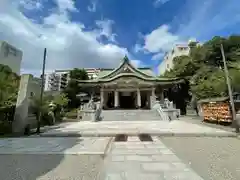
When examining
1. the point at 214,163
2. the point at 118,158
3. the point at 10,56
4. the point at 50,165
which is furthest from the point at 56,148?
the point at 10,56

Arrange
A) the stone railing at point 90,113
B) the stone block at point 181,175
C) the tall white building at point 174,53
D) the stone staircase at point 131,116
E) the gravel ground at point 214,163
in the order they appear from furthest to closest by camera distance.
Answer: the tall white building at point 174,53 → the stone staircase at point 131,116 → the stone railing at point 90,113 → the gravel ground at point 214,163 → the stone block at point 181,175

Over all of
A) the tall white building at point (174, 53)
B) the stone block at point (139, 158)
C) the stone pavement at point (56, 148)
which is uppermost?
the tall white building at point (174, 53)

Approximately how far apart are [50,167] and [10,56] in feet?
119

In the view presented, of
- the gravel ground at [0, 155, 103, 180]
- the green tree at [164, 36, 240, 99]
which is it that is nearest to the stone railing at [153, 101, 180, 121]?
the green tree at [164, 36, 240, 99]

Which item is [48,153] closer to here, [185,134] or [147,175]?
[147,175]

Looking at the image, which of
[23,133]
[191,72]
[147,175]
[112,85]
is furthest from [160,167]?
[191,72]

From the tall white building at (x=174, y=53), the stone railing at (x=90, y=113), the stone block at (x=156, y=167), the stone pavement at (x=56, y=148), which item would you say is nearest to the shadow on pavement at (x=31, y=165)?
the stone pavement at (x=56, y=148)

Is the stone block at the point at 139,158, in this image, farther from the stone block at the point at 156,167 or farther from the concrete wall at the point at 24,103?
the concrete wall at the point at 24,103

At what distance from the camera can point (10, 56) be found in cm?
3123

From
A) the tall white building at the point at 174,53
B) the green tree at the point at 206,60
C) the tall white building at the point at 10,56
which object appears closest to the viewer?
the green tree at the point at 206,60

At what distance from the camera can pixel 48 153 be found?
4574 mm

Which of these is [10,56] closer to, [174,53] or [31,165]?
[31,165]

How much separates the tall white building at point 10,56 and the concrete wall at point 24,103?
87.9ft

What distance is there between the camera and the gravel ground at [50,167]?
9.73 feet
